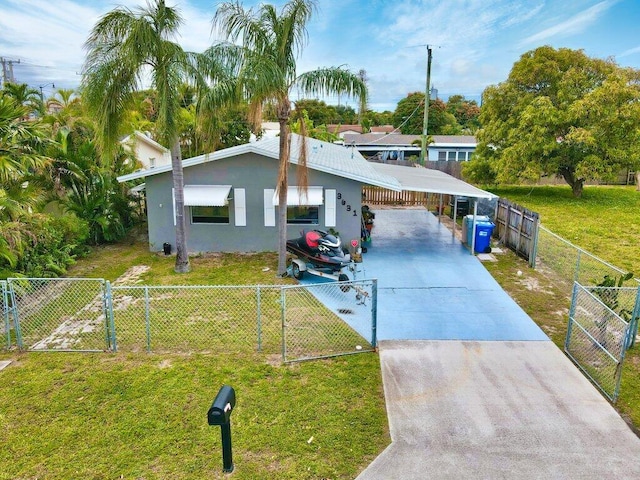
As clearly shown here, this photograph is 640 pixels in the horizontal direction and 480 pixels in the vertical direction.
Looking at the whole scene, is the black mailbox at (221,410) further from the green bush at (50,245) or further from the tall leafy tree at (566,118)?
the tall leafy tree at (566,118)

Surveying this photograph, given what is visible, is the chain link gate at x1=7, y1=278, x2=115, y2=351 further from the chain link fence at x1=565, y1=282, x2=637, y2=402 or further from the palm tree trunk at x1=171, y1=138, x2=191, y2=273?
the chain link fence at x1=565, y1=282, x2=637, y2=402

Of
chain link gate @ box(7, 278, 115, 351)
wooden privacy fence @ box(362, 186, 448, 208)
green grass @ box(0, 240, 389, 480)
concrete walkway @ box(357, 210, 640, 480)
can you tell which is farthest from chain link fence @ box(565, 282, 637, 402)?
wooden privacy fence @ box(362, 186, 448, 208)

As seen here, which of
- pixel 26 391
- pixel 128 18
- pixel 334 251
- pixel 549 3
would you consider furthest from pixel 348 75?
pixel 549 3

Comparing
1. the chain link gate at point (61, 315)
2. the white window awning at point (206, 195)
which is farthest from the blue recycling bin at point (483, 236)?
the chain link gate at point (61, 315)

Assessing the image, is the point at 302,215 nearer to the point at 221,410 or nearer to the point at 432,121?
the point at 221,410

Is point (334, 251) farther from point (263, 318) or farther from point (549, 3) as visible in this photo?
point (549, 3)

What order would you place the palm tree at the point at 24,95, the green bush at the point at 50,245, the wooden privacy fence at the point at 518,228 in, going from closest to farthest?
the green bush at the point at 50,245 → the wooden privacy fence at the point at 518,228 → the palm tree at the point at 24,95
